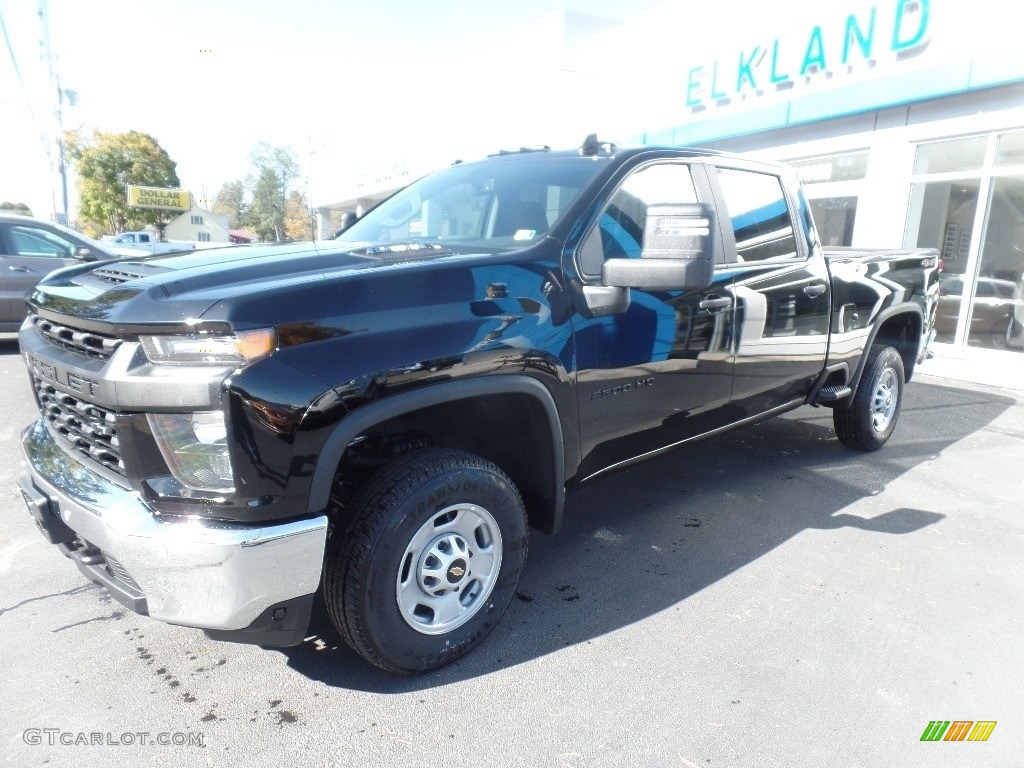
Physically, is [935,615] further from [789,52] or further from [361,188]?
[361,188]

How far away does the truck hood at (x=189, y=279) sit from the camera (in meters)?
1.99

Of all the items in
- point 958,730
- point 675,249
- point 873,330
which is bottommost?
point 958,730

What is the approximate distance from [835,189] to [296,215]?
72349 millimetres

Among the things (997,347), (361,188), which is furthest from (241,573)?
(361,188)

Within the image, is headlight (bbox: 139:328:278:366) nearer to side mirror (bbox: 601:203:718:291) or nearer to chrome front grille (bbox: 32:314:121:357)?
chrome front grille (bbox: 32:314:121:357)

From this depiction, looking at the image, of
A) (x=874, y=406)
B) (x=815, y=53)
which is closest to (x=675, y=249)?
(x=874, y=406)

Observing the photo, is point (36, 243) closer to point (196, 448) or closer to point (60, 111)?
point (196, 448)

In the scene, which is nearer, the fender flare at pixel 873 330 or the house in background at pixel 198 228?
the fender flare at pixel 873 330

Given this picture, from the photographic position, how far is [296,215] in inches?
2963

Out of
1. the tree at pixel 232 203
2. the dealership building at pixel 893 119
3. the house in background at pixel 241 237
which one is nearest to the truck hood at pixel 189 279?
the dealership building at pixel 893 119

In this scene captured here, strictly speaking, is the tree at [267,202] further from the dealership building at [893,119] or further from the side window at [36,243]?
the side window at [36,243]

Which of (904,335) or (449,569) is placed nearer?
(449,569)

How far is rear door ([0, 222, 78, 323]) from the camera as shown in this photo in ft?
25.8

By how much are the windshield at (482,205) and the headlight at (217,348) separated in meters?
1.13
